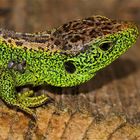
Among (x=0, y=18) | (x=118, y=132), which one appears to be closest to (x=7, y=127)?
(x=118, y=132)

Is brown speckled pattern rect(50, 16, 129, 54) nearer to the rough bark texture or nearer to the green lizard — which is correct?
the green lizard

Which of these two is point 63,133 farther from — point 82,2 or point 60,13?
point 82,2

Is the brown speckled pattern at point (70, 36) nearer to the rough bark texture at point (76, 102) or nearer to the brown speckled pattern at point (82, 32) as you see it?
the brown speckled pattern at point (82, 32)

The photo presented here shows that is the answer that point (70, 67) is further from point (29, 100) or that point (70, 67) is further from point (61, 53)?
point (29, 100)

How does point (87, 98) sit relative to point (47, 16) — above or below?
below

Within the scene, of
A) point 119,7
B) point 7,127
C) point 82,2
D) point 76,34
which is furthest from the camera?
point 119,7

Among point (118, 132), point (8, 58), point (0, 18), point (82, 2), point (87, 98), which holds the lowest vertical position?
point (118, 132)

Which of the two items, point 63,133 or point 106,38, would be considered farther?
point 106,38
